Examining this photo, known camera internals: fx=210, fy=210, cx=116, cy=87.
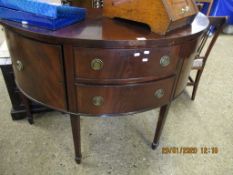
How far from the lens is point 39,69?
2.83 ft

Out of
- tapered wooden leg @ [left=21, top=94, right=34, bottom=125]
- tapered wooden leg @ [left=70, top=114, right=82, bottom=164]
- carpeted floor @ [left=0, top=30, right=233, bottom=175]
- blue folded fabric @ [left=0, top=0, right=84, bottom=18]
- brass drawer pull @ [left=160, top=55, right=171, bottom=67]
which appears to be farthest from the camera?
tapered wooden leg @ [left=21, top=94, right=34, bottom=125]

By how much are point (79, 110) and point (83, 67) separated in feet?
0.76

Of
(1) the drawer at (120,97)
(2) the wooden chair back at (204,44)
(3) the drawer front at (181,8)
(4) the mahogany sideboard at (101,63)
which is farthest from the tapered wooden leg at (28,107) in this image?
(2) the wooden chair back at (204,44)

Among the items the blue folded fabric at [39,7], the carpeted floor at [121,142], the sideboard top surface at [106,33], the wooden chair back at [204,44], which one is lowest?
the carpeted floor at [121,142]

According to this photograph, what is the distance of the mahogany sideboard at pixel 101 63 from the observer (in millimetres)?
763

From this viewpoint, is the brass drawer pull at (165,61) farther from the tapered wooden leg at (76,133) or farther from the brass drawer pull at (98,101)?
the tapered wooden leg at (76,133)

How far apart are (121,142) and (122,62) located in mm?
807

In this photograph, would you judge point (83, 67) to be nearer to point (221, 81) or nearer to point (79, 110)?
point (79, 110)

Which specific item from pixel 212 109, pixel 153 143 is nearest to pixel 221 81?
pixel 212 109

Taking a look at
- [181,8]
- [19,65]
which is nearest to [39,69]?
[19,65]

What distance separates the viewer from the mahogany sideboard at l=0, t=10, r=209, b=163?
2.50 feet

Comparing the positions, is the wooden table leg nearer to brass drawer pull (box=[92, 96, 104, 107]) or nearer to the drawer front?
brass drawer pull (box=[92, 96, 104, 107])

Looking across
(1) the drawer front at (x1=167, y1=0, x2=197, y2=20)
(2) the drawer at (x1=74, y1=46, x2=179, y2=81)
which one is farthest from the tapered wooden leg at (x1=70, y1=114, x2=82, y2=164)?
(1) the drawer front at (x1=167, y1=0, x2=197, y2=20)

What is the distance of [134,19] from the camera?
86 centimetres
